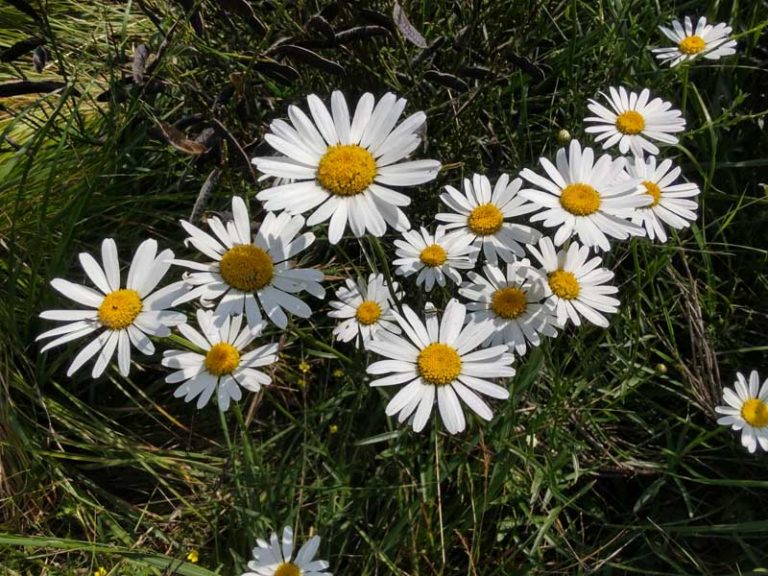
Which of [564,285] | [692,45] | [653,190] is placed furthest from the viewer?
[692,45]

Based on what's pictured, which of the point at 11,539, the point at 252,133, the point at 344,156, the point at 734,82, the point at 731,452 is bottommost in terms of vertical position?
the point at 11,539

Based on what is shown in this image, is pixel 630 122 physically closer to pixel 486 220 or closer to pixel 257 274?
pixel 486 220

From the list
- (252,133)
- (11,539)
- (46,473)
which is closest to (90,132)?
(252,133)

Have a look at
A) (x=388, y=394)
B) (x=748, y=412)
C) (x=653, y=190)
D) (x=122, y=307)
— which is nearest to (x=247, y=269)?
(x=122, y=307)

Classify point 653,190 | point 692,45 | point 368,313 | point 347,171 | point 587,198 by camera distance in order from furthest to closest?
point 692,45, point 368,313, point 653,190, point 587,198, point 347,171

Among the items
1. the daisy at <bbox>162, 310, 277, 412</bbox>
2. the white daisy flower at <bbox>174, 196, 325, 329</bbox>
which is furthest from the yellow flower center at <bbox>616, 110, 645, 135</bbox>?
the daisy at <bbox>162, 310, 277, 412</bbox>

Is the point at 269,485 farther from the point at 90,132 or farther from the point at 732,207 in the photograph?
the point at 732,207

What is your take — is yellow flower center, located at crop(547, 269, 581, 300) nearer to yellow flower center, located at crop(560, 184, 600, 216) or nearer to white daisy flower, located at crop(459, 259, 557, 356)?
white daisy flower, located at crop(459, 259, 557, 356)
